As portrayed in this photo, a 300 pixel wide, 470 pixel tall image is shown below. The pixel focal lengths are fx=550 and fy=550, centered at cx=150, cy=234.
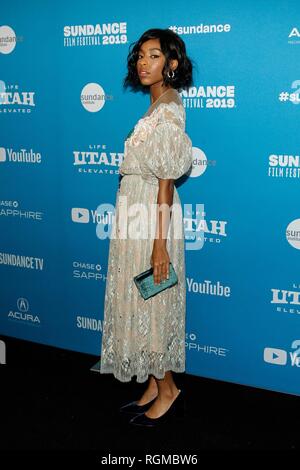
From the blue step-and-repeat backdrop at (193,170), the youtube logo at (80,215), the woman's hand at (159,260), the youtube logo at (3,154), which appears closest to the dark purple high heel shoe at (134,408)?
the blue step-and-repeat backdrop at (193,170)

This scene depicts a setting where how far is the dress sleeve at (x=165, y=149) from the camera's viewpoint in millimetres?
2166

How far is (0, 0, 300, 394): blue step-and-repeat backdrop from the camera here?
2.54m

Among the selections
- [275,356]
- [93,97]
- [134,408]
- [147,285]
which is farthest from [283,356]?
[93,97]

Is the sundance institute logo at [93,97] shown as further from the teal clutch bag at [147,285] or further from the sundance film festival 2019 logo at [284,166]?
the teal clutch bag at [147,285]

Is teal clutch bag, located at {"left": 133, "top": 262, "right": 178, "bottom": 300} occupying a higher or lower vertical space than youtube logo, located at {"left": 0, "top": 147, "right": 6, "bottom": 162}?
lower

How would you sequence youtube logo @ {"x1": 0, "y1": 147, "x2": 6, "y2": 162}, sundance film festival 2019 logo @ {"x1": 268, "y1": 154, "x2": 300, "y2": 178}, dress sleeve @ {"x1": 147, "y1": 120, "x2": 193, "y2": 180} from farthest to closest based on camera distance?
youtube logo @ {"x1": 0, "y1": 147, "x2": 6, "y2": 162}
sundance film festival 2019 logo @ {"x1": 268, "y1": 154, "x2": 300, "y2": 178}
dress sleeve @ {"x1": 147, "y1": 120, "x2": 193, "y2": 180}

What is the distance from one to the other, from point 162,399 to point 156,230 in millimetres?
848

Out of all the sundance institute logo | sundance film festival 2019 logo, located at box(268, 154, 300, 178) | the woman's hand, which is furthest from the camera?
the sundance institute logo

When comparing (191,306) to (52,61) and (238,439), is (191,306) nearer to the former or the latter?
(238,439)

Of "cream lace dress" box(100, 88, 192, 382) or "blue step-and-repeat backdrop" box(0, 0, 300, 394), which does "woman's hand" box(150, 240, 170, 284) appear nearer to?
"cream lace dress" box(100, 88, 192, 382)

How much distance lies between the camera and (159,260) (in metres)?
2.27

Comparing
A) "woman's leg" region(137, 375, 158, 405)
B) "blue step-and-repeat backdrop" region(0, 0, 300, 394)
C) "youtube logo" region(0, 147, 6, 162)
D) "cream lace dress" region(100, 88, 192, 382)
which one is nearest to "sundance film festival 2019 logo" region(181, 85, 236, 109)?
"blue step-and-repeat backdrop" region(0, 0, 300, 394)

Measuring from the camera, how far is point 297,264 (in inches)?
103

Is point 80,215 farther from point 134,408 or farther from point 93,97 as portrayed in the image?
point 134,408
